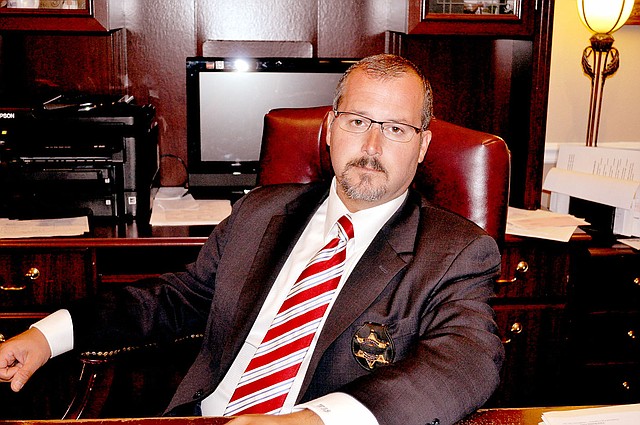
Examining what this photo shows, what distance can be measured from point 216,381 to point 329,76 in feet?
4.69

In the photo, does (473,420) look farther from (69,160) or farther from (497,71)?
(497,71)

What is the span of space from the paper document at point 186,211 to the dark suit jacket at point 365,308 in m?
0.64

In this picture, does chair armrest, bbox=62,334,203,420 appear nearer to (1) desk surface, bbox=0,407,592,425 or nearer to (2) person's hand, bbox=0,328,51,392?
(2) person's hand, bbox=0,328,51,392

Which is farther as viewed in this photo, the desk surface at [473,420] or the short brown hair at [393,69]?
the short brown hair at [393,69]

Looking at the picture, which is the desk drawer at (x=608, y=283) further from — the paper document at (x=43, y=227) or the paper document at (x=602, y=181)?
the paper document at (x=43, y=227)

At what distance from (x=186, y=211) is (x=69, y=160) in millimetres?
413

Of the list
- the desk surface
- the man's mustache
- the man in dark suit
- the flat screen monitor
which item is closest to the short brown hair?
the man in dark suit

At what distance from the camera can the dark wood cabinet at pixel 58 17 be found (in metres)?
2.36

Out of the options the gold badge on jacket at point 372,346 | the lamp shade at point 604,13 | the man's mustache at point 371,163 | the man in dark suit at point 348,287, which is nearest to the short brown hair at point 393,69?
the man in dark suit at point 348,287

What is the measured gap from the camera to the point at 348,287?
142cm

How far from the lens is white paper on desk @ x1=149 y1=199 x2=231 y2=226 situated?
2291 mm

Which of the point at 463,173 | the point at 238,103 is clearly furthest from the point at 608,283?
the point at 238,103

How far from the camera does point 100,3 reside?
7.80 ft

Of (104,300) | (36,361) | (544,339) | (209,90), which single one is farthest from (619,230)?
(36,361)
